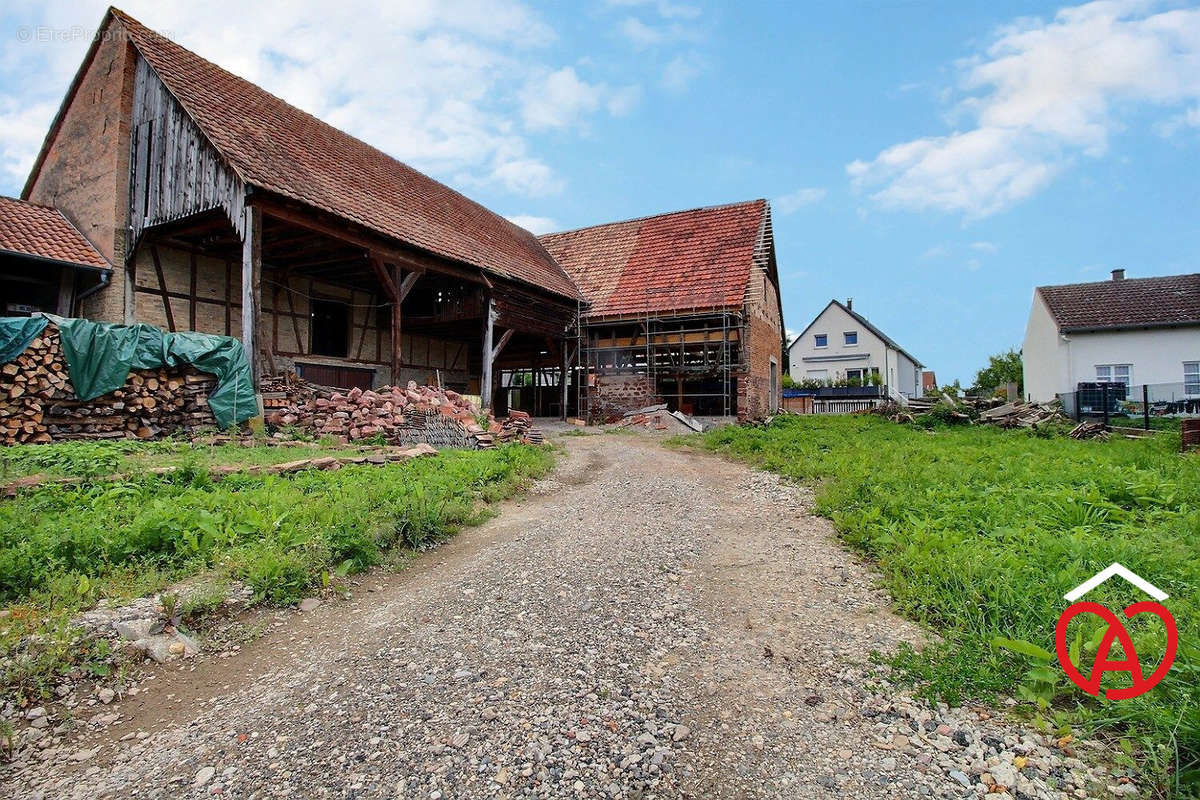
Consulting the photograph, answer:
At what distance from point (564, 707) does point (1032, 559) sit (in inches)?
128

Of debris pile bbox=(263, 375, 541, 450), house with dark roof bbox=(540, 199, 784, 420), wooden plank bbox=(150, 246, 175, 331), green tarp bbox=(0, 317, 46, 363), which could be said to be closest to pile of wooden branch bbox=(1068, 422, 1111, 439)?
house with dark roof bbox=(540, 199, 784, 420)

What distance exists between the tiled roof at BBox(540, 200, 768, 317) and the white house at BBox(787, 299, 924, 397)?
→ 19195 millimetres

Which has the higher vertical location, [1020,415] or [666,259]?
[666,259]

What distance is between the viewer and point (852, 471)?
7.51 m

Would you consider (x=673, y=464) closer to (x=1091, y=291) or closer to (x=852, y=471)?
(x=852, y=471)

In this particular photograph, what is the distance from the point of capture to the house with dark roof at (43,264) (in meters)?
10.8

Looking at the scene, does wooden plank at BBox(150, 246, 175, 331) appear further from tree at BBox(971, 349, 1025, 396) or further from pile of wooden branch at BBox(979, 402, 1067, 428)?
tree at BBox(971, 349, 1025, 396)

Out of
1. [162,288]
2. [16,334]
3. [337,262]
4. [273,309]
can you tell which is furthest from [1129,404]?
[16,334]

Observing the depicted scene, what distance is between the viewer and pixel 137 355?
9.00 metres

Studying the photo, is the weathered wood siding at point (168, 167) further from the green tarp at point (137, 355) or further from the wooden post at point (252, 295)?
the green tarp at point (137, 355)

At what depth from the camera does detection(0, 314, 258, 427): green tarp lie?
329 inches

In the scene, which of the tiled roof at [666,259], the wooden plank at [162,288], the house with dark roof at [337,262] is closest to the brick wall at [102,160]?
the house with dark roof at [337,262]

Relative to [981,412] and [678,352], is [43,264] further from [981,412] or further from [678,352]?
[981,412]

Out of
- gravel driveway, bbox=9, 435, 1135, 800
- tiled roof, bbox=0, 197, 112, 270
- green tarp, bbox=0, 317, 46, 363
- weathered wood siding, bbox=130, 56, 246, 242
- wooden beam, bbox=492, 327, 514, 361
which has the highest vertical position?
weathered wood siding, bbox=130, 56, 246, 242
